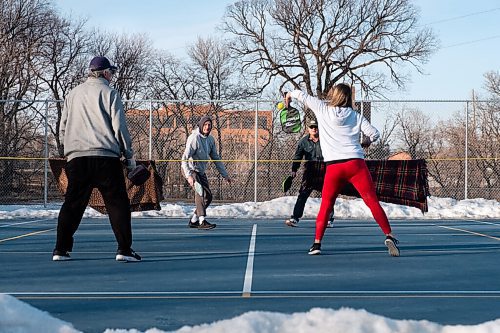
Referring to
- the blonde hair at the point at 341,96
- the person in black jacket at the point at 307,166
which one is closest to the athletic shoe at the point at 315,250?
the blonde hair at the point at 341,96

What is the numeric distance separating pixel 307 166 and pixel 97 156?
6368 millimetres

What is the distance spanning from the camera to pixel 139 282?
254 inches

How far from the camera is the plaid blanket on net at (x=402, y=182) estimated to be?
14002 mm

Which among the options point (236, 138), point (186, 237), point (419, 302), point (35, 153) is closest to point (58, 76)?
point (35, 153)

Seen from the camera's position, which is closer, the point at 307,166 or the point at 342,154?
the point at 342,154

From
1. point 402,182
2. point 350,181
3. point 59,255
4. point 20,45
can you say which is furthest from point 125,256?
point 20,45

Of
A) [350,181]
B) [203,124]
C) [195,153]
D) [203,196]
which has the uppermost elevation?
[203,124]

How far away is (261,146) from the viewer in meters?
20.6

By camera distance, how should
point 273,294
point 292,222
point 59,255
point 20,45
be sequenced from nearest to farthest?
1. point 273,294
2. point 59,255
3. point 292,222
4. point 20,45

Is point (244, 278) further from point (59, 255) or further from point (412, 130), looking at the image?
point (412, 130)

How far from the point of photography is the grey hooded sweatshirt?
25.7 feet

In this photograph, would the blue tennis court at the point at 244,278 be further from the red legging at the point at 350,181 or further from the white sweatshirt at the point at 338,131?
the white sweatshirt at the point at 338,131

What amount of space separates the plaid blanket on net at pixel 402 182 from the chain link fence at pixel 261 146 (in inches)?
196

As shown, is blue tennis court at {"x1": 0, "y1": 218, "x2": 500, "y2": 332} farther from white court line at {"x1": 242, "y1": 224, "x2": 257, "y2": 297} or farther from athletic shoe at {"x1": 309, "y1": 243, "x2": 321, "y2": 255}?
athletic shoe at {"x1": 309, "y1": 243, "x2": 321, "y2": 255}
